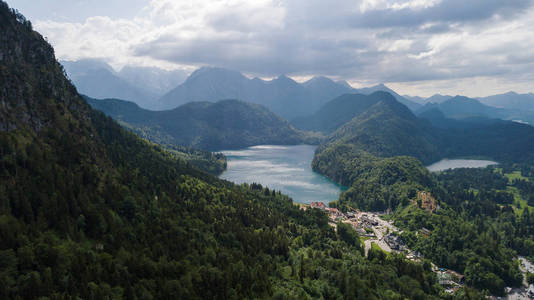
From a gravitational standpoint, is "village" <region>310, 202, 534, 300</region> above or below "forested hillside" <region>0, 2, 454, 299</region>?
below

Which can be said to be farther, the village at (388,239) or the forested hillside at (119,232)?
the village at (388,239)

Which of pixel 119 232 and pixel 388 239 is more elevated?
pixel 119 232

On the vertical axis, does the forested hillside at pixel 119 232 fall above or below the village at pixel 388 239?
above

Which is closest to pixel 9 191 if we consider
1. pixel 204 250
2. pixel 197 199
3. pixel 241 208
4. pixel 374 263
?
pixel 204 250

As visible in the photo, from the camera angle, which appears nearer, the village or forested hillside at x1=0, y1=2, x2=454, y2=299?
forested hillside at x1=0, y1=2, x2=454, y2=299
